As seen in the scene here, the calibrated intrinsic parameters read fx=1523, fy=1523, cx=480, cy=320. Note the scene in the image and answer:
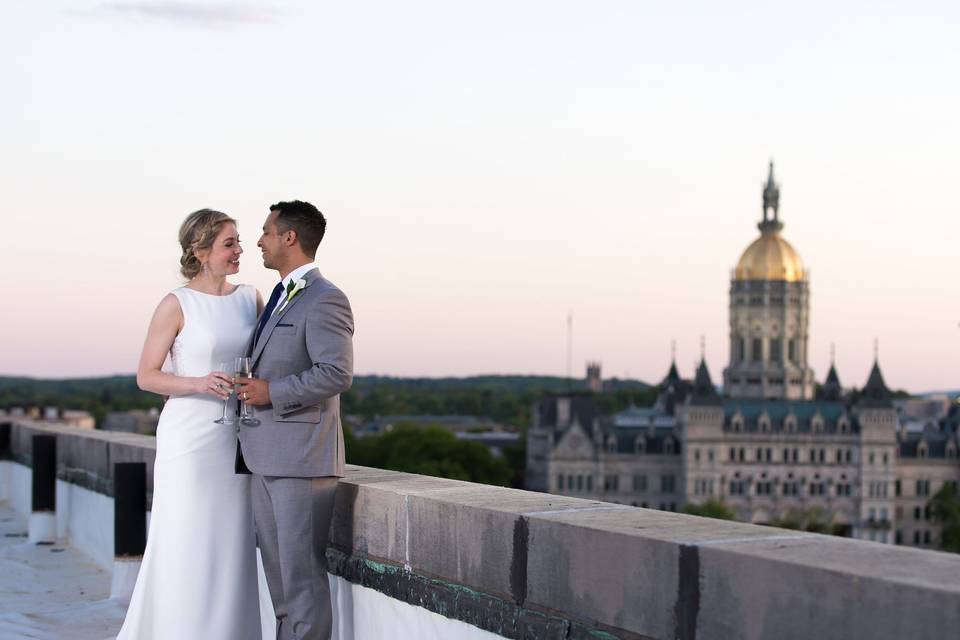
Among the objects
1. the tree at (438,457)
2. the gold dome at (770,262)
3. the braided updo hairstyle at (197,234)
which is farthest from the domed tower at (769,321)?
the braided updo hairstyle at (197,234)

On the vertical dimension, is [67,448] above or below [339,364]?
below

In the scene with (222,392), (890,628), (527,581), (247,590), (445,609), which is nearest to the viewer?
(890,628)

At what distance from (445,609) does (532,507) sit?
50cm

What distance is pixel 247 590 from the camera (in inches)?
228

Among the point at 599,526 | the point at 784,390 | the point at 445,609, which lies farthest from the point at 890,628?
the point at 784,390

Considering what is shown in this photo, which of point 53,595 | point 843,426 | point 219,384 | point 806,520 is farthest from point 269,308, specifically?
point 843,426

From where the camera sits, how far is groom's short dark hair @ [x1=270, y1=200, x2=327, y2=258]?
17.5 feet

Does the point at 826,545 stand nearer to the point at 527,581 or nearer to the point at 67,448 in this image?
the point at 527,581

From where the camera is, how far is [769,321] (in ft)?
527

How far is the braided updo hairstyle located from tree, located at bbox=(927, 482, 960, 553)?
105145mm

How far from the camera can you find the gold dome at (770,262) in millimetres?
162375

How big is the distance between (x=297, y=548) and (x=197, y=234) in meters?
1.31

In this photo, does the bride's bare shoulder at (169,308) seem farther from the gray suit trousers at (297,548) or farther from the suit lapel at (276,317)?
the gray suit trousers at (297,548)

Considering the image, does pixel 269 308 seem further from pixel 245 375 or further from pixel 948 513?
pixel 948 513
